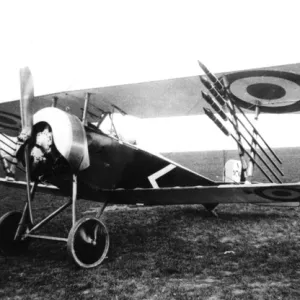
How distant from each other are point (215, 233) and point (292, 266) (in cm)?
205

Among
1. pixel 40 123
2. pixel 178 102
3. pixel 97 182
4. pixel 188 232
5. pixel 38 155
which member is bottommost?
pixel 188 232

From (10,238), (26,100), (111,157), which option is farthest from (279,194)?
(10,238)

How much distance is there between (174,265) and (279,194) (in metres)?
1.61

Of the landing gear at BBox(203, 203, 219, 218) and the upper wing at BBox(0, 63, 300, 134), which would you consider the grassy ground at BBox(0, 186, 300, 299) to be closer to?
the landing gear at BBox(203, 203, 219, 218)

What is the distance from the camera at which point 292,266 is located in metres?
3.84

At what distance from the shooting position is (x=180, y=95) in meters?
5.78

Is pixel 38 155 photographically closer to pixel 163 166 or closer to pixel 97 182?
pixel 97 182

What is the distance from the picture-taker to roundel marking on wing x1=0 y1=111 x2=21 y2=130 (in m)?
6.67

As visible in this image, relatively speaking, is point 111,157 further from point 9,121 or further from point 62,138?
point 9,121

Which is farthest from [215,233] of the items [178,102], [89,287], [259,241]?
[89,287]

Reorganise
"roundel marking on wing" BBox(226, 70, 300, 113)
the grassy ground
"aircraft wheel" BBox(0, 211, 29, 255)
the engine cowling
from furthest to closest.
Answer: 1. "roundel marking on wing" BBox(226, 70, 300, 113)
2. "aircraft wheel" BBox(0, 211, 29, 255)
3. the engine cowling
4. the grassy ground

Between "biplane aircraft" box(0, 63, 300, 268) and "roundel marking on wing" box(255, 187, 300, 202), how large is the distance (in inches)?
0.5

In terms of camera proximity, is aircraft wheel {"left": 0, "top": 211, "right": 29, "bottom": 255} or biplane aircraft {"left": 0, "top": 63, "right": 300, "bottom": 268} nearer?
biplane aircraft {"left": 0, "top": 63, "right": 300, "bottom": 268}

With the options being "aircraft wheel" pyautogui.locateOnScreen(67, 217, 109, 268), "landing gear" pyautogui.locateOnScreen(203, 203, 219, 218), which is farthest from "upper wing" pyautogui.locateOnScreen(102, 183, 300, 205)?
"landing gear" pyautogui.locateOnScreen(203, 203, 219, 218)
